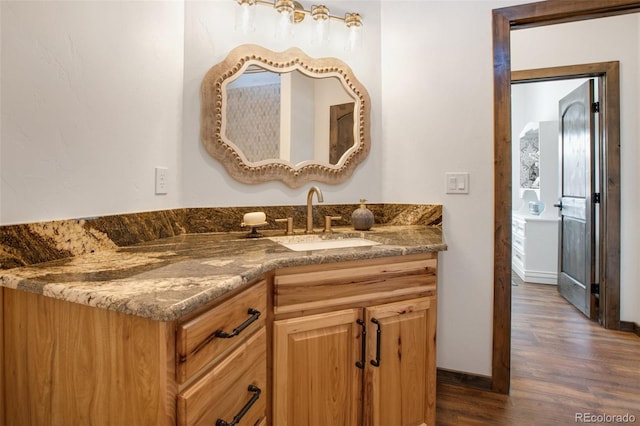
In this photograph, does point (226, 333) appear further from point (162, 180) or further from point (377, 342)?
point (162, 180)

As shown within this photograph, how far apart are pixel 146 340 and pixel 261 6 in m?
1.74

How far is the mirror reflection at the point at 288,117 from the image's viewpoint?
5.89 ft


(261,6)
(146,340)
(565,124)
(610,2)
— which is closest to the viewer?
(146,340)

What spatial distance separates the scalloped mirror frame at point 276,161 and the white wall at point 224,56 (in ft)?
0.12

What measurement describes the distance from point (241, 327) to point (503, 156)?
5.18ft

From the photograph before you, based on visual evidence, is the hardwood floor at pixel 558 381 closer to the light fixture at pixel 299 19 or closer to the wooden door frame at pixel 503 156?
the wooden door frame at pixel 503 156

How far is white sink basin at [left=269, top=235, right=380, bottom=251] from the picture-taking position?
1.57m

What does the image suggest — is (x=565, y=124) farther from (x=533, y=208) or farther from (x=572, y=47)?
(x=533, y=208)

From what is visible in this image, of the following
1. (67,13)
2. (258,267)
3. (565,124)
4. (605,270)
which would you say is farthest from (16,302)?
(565,124)

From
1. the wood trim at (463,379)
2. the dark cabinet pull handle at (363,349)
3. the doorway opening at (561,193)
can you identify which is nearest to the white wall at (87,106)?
the dark cabinet pull handle at (363,349)

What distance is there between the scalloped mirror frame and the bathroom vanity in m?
0.39

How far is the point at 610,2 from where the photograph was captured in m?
1.71

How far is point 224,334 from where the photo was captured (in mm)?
861

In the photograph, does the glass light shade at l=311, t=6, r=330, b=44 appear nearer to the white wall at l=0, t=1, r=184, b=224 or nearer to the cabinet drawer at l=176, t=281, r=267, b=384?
the white wall at l=0, t=1, r=184, b=224
